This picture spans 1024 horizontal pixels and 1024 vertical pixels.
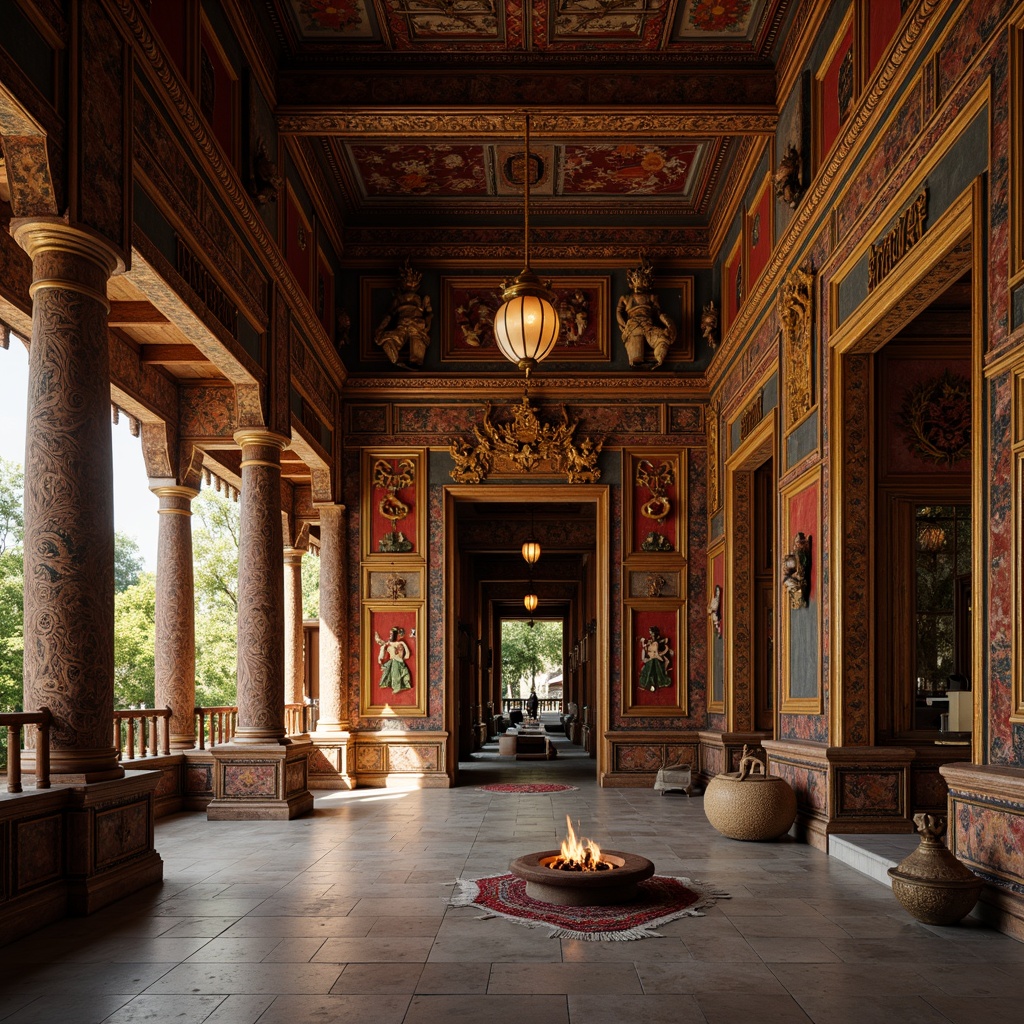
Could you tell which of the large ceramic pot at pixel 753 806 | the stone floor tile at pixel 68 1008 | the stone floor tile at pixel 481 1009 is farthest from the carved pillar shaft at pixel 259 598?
the stone floor tile at pixel 481 1009

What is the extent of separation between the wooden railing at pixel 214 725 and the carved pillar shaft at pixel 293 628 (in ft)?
6.97

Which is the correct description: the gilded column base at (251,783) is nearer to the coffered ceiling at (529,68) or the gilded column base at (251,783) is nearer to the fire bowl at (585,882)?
the fire bowl at (585,882)

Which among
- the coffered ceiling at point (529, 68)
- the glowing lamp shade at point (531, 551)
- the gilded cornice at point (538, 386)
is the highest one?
the coffered ceiling at point (529, 68)

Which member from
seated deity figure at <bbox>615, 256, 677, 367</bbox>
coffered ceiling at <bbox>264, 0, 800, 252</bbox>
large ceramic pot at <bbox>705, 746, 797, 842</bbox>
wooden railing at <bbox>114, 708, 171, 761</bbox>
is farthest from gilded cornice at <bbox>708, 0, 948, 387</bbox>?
wooden railing at <bbox>114, 708, 171, 761</bbox>

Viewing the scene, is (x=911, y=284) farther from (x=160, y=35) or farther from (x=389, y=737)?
(x=389, y=737)

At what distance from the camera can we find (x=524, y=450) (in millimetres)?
15609

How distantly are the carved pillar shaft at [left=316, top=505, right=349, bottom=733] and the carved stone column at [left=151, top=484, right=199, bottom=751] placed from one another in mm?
2114

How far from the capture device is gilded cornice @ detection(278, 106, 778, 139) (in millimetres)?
11148

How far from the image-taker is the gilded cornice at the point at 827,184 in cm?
737

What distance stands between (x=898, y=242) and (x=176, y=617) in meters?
9.53

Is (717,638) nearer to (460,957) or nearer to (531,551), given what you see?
(531,551)

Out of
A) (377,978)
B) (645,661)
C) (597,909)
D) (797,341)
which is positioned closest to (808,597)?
(797,341)

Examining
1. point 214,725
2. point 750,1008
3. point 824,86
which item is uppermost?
point 824,86

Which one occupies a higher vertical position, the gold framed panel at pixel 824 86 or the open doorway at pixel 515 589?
the gold framed panel at pixel 824 86
